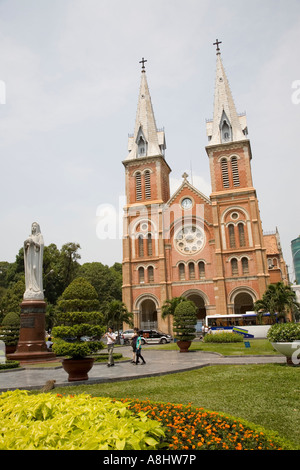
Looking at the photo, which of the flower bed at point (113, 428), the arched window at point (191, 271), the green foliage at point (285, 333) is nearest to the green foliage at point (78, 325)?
the flower bed at point (113, 428)

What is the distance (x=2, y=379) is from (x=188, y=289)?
31545 millimetres

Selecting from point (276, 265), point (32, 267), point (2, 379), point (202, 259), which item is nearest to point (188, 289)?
point (202, 259)

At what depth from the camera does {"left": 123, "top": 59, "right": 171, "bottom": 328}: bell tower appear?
4328 cm

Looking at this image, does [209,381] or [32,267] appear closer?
[209,381]

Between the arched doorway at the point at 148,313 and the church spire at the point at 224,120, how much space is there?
2152 centimetres

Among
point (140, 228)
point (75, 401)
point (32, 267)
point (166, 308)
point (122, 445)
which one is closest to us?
point (122, 445)

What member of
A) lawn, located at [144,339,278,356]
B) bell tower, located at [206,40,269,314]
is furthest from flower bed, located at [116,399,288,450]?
bell tower, located at [206,40,269,314]

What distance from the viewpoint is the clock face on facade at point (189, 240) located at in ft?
143

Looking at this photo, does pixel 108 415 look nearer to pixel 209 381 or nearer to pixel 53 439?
pixel 53 439

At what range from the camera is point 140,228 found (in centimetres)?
4531

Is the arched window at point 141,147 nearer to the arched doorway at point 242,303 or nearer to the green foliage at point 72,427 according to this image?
the arched doorway at point 242,303

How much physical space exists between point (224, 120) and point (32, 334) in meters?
37.8

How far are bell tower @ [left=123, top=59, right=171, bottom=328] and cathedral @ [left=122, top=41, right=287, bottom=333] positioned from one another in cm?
12
